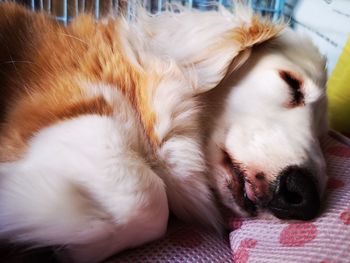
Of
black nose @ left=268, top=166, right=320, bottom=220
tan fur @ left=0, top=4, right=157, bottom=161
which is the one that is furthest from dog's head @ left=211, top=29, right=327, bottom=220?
tan fur @ left=0, top=4, right=157, bottom=161

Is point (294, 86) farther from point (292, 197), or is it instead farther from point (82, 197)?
point (82, 197)

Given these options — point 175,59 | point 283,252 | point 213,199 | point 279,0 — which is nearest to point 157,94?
point 175,59

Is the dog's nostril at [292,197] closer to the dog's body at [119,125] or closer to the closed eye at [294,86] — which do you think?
the dog's body at [119,125]

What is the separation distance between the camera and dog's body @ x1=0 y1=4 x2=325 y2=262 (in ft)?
2.12

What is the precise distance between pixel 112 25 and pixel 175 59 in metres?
0.18

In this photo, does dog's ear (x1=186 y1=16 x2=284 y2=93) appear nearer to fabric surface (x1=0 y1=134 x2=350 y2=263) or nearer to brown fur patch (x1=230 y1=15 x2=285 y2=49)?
brown fur patch (x1=230 y1=15 x2=285 y2=49)

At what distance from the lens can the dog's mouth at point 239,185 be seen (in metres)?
0.83

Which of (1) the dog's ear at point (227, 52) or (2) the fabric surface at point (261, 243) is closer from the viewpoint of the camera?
(2) the fabric surface at point (261, 243)

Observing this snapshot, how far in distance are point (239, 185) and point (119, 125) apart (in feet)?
0.87

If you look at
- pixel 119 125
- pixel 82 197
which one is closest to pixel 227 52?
pixel 119 125

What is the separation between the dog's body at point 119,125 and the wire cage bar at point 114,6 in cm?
12

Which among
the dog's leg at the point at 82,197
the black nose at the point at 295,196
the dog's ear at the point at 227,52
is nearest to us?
the dog's leg at the point at 82,197

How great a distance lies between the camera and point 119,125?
0.75m

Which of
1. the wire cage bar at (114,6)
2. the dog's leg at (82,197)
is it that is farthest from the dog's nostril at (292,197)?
the wire cage bar at (114,6)
